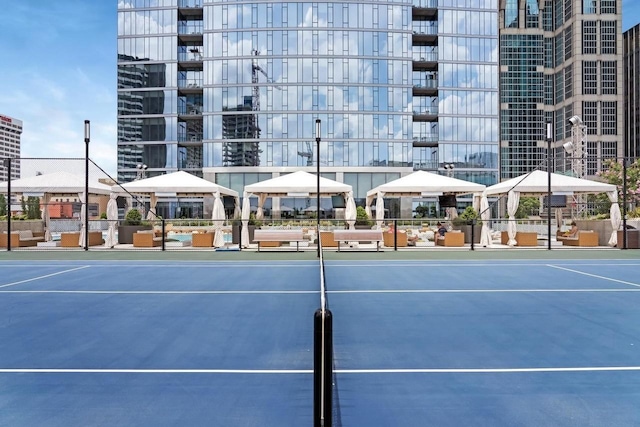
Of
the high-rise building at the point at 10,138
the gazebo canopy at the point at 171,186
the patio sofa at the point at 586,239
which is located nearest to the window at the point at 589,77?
the patio sofa at the point at 586,239

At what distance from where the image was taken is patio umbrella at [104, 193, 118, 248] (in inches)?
854

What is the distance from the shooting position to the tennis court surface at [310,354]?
4.01 m

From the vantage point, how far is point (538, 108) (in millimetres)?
72438

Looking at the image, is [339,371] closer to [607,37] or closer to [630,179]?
[630,179]

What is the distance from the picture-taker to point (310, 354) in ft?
18.4

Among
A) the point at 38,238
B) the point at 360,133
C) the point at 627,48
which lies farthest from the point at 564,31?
the point at 38,238

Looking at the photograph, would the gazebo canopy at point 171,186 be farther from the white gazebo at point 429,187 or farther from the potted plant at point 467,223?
the potted plant at point 467,223

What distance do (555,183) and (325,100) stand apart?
116 ft

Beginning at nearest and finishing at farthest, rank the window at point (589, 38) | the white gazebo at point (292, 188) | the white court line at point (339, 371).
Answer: the white court line at point (339, 371), the white gazebo at point (292, 188), the window at point (589, 38)

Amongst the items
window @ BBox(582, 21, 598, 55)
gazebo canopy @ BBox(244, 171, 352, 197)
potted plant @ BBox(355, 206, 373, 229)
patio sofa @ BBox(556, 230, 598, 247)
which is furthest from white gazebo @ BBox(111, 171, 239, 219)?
window @ BBox(582, 21, 598, 55)

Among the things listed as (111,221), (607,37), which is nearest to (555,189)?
(111,221)

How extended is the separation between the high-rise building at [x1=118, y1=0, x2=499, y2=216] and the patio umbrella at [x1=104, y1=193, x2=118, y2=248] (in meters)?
30.9

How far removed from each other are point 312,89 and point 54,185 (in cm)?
3580

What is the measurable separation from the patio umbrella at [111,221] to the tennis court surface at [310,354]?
11110 millimetres
